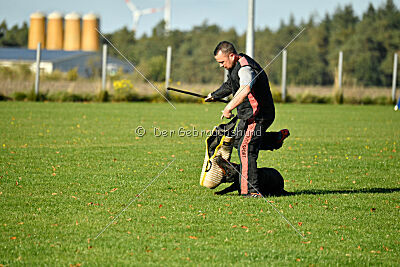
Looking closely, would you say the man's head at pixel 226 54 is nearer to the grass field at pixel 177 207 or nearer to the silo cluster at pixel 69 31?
the grass field at pixel 177 207

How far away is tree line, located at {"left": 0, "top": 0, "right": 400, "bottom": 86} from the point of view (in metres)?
46.0

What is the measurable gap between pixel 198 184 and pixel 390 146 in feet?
21.1

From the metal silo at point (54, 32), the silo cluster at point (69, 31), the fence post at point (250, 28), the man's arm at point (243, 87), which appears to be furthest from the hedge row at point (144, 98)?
the metal silo at point (54, 32)

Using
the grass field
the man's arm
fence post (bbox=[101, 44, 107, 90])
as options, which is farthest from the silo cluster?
the man's arm

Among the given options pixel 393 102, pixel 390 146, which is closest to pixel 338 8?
pixel 393 102

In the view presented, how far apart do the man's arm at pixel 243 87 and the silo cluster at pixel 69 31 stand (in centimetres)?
5726

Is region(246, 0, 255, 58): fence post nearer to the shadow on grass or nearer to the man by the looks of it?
the shadow on grass

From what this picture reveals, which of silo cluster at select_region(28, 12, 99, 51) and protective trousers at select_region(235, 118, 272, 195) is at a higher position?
silo cluster at select_region(28, 12, 99, 51)

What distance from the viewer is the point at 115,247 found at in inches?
189

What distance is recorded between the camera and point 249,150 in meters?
6.86

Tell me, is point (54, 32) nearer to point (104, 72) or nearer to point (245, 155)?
point (104, 72)

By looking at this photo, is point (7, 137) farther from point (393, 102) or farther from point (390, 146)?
point (393, 102)

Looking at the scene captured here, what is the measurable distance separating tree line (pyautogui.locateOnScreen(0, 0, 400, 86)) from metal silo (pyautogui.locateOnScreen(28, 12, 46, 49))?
4508 mm

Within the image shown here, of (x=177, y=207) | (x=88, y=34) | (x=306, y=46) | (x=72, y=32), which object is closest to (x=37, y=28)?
(x=72, y=32)
